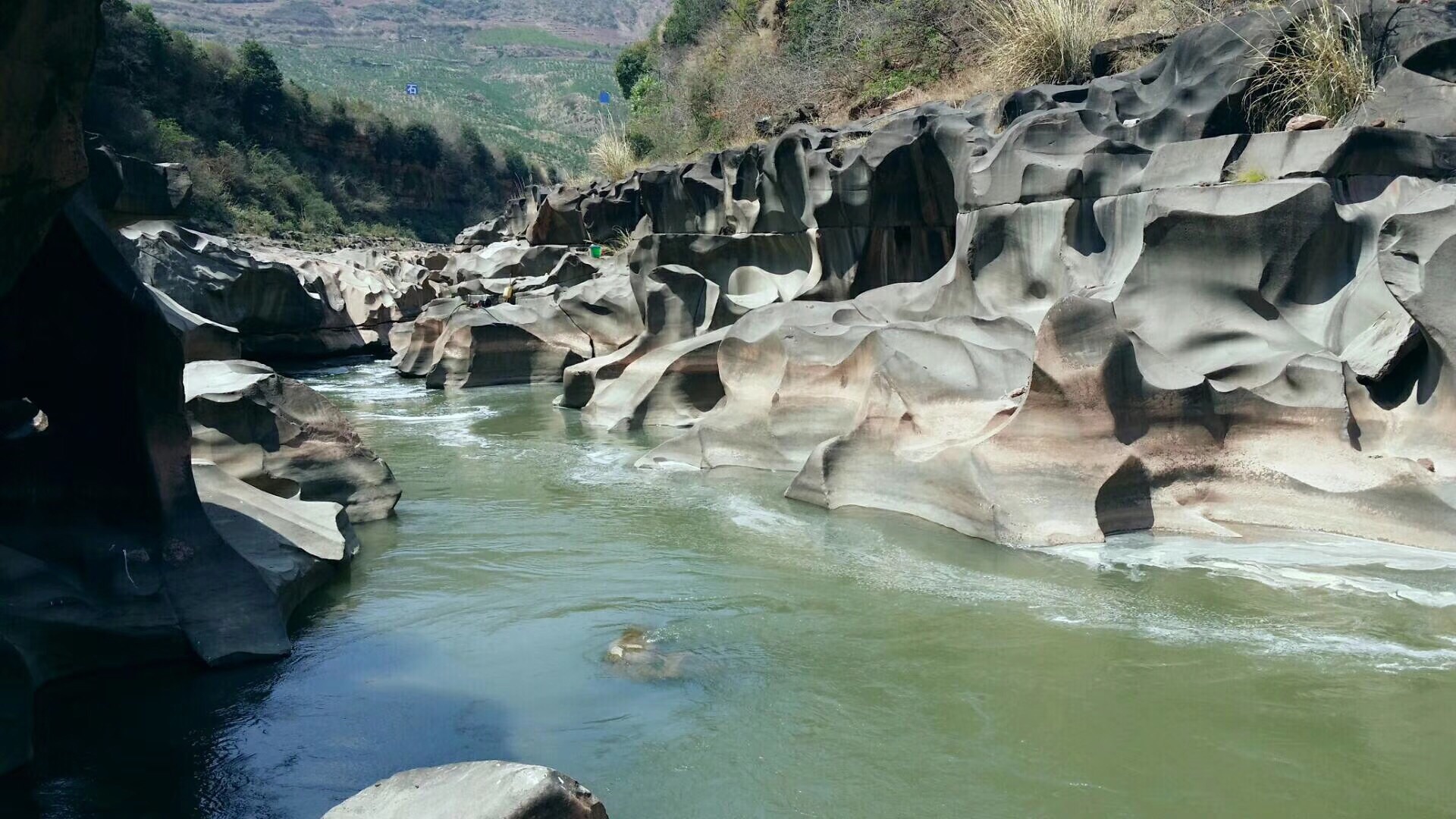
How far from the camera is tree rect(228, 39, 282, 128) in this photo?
42.0 meters

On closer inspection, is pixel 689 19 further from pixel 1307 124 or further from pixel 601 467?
pixel 1307 124

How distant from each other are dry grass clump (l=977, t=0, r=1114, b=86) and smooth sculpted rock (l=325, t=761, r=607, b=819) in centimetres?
1124

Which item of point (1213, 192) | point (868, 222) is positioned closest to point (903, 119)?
point (868, 222)

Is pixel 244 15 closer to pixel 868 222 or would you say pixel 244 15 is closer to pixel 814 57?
pixel 814 57

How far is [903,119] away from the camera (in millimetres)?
12008

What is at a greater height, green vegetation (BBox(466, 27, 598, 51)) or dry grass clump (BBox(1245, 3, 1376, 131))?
green vegetation (BBox(466, 27, 598, 51))

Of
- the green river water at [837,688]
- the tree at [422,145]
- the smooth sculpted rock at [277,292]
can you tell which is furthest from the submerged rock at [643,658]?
the tree at [422,145]

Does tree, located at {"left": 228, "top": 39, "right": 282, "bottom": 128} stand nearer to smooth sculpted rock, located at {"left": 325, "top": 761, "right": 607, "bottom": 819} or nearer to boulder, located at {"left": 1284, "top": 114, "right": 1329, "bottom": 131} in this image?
boulder, located at {"left": 1284, "top": 114, "right": 1329, "bottom": 131}

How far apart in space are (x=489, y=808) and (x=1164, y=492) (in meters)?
5.01

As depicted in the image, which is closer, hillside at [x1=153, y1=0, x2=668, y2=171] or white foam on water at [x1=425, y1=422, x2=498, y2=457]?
white foam on water at [x1=425, y1=422, x2=498, y2=457]

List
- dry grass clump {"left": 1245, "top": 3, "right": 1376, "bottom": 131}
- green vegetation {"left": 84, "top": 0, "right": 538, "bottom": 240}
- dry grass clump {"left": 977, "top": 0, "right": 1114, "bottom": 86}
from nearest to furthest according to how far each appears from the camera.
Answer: dry grass clump {"left": 1245, "top": 3, "right": 1376, "bottom": 131} < dry grass clump {"left": 977, "top": 0, "right": 1114, "bottom": 86} < green vegetation {"left": 84, "top": 0, "right": 538, "bottom": 240}

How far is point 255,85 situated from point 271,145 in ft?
7.11

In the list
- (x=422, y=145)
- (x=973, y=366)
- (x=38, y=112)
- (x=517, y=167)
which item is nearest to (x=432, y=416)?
(x=973, y=366)

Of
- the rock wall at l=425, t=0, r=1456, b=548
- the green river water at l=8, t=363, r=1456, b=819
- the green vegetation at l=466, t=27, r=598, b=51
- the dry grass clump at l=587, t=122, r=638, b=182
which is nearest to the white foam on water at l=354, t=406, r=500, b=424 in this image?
the rock wall at l=425, t=0, r=1456, b=548
